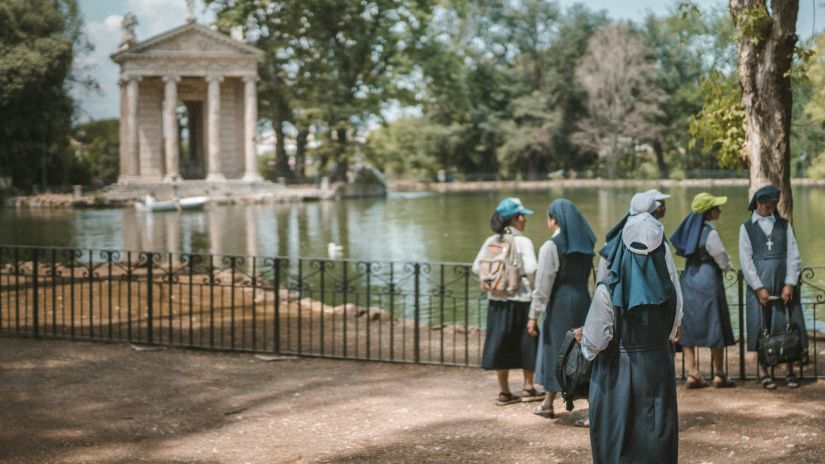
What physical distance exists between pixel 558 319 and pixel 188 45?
4516 cm

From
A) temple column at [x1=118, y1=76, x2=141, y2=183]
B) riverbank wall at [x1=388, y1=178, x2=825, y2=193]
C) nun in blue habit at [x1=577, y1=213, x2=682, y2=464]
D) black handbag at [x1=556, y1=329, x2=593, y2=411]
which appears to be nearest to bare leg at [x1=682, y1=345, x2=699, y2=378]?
black handbag at [x1=556, y1=329, x2=593, y2=411]

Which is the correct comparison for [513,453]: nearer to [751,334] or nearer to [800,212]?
[751,334]

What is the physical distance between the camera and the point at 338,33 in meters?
54.9

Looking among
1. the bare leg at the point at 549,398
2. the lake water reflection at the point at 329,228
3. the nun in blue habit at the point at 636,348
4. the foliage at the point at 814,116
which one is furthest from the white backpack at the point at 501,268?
the lake water reflection at the point at 329,228

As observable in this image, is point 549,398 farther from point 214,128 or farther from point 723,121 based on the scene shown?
point 214,128

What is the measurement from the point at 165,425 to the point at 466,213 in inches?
1174

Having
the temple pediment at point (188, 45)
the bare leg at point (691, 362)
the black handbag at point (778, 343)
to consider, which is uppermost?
the temple pediment at point (188, 45)

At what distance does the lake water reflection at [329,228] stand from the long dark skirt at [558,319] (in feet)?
17.9

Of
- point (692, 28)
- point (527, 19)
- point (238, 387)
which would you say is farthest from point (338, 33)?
point (238, 387)

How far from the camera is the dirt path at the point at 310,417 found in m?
6.19

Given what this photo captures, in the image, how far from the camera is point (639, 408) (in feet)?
15.8

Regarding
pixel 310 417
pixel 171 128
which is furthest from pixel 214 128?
pixel 310 417

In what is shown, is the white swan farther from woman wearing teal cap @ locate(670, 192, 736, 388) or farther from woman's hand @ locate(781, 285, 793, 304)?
woman's hand @ locate(781, 285, 793, 304)

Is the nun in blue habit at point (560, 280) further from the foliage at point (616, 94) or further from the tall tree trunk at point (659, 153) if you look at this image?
the foliage at point (616, 94)
